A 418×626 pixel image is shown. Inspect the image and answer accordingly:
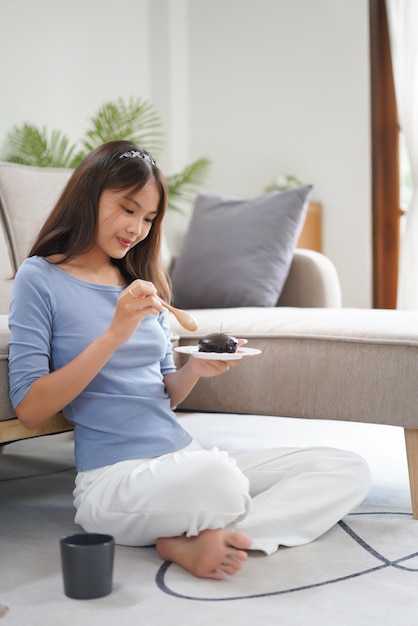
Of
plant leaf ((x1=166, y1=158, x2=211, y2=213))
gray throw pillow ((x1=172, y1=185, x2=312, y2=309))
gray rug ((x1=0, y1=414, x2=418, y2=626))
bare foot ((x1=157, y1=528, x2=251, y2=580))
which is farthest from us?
plant leaf ((x1=166, y1=158, x2=211, y2=213))

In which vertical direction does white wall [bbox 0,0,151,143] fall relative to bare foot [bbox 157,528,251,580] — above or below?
above

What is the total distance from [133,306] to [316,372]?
0.60 m

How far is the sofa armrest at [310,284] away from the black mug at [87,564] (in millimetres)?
1612

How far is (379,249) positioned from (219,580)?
284 centimetres

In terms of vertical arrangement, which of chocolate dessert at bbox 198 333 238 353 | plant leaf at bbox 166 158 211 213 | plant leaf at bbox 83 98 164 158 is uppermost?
plant leaf at bbox 83 98 164 158

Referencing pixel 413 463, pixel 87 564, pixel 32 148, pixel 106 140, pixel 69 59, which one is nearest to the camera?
pixel 87 564

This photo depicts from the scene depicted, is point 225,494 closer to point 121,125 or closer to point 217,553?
point 217,553

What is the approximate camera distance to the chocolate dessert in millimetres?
1623

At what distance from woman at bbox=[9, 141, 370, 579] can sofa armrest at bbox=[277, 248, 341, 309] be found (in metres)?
1.08

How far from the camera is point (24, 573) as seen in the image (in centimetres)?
150

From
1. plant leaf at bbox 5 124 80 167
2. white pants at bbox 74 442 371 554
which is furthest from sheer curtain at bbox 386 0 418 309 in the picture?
white pants at bbox 74 442 371 554

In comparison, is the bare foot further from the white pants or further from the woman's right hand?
the woman's right hand

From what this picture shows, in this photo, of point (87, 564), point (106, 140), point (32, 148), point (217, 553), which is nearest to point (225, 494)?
point (217, 553)

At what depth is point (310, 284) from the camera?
2848 mm
